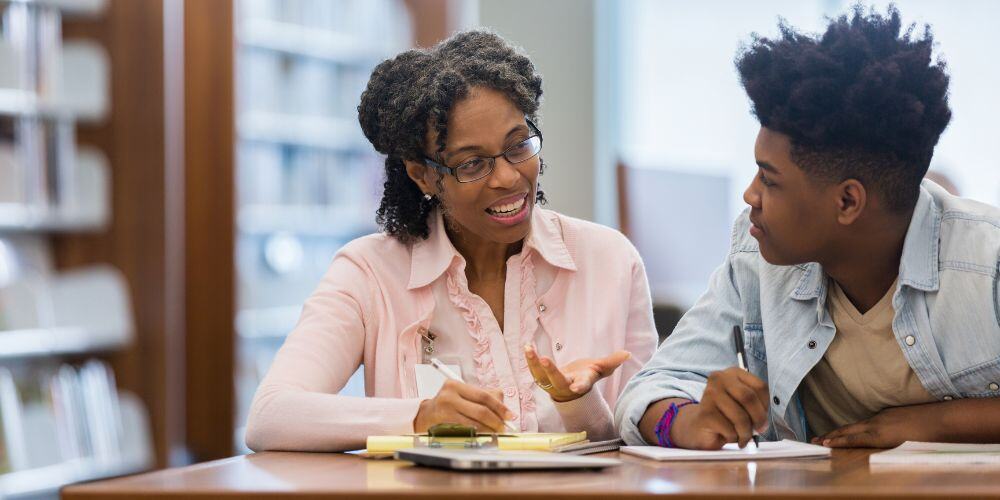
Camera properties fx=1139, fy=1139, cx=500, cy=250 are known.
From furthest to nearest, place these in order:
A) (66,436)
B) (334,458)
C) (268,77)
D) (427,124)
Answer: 1. (268,77)
2. (66,436)
3. (427,124)
4. (334,458)

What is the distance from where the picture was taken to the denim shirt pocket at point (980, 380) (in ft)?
4.60

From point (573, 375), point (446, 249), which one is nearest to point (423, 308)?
point (446, 249)

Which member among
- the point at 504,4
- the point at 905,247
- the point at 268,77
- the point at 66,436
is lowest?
the point at 66,436

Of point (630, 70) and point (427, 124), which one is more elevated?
point (630, 70)

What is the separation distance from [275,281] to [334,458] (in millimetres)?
3046

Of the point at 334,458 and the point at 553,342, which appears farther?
the point at 553,342

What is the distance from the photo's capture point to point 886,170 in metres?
1.45

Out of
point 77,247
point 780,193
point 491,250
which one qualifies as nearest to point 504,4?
point 77,247

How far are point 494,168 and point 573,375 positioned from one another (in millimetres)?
478

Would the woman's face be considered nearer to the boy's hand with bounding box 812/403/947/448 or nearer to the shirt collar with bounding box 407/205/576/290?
the shirt collar with bounding box 407/205/576/290

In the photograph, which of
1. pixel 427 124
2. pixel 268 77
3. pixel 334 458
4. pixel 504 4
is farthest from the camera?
pixel 504 4

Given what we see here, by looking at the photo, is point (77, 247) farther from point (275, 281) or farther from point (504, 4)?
point (504, 4)

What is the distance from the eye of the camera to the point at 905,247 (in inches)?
57.0

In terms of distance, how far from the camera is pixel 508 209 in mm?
1923
